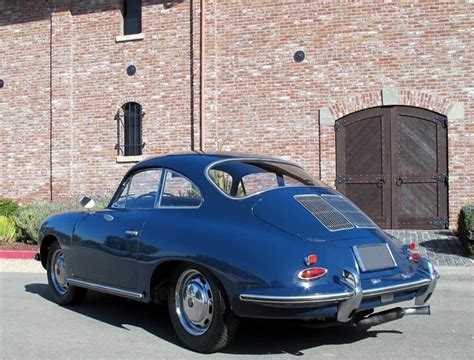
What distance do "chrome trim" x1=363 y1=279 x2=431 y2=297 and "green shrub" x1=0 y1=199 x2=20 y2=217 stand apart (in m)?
12.7

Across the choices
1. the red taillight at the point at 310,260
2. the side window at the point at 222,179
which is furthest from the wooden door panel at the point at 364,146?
the red taillight at the point at 310,260

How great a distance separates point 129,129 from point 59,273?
30.2 ft

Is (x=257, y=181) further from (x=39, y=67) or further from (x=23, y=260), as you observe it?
(x=39, y=67)

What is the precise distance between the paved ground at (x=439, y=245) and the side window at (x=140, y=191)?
18.2 feet

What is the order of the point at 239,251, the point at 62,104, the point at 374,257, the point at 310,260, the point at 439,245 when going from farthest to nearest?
1. the point at 62,104
2. the point at 439,245
3. the point at 374,257
4. the point at 239,251
5. the point at 310,260

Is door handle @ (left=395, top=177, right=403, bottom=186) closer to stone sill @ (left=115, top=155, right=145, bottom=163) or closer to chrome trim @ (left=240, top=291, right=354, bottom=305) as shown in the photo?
stone sill @ (left=115, top=155, right=145, bottom=163)

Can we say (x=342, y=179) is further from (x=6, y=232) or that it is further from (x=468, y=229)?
(x=6, y=232)

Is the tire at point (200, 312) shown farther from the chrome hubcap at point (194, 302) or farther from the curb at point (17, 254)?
the curb at point (17, 254)

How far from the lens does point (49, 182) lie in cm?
1633

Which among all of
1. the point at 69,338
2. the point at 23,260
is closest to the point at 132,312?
the point at 69,338

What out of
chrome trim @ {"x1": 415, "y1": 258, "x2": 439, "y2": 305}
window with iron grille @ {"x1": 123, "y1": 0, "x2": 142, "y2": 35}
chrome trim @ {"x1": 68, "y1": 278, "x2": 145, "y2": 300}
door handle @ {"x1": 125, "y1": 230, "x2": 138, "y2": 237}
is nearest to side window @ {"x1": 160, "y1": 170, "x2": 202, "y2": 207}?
door handle @ {"x1": 125, "y1": 230, "x2": 138, "y2": 237}

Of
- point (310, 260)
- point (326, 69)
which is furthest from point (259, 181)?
point (326, 69)

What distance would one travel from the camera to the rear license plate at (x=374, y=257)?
15.1 feet

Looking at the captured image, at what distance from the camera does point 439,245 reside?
11008 millimetres
